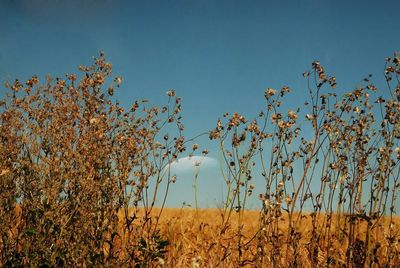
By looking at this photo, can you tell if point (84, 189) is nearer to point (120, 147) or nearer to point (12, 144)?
point (120, 147)

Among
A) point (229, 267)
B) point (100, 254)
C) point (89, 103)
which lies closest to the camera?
point (100, 254)

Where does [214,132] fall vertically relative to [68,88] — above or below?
below

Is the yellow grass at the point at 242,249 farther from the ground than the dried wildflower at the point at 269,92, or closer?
closer

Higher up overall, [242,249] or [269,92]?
[269,92]

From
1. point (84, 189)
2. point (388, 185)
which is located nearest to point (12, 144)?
point (84, 189)

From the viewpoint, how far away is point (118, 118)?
4.57 meters

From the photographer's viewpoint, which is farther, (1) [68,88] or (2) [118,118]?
(1) [68,88]

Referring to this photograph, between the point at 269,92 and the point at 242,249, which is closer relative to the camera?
the point at 269,92

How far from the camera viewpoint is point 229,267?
16.2 ft

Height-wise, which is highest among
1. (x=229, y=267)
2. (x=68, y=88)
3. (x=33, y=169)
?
(x=68, y=88)

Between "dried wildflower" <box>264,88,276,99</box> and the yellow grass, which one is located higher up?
"dried wildflower" <box>264,88,276,99</box>

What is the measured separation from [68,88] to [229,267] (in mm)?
2650

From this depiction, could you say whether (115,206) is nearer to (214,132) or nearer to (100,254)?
(100,254)

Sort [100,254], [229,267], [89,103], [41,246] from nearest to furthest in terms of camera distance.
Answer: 1. [41,246]
2. [100,254]
3. [89,103]
4. [229,267]
